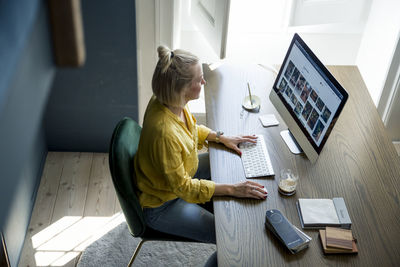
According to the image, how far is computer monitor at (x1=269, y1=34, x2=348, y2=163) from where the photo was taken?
1.76 m

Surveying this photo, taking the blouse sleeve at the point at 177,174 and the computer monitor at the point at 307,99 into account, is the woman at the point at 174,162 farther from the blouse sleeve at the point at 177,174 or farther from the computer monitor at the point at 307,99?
the computer monitor at the point at 307,99

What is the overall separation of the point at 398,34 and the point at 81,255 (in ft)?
7.48

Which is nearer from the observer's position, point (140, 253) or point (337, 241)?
point (337, 241)

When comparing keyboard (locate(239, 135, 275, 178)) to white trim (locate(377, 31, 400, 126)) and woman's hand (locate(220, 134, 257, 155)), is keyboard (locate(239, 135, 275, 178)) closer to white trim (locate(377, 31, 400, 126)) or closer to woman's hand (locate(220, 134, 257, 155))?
woman's hand (locate(220, 134, 257, 155))

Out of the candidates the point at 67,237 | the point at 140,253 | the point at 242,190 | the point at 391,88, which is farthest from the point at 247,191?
the point at 391,88

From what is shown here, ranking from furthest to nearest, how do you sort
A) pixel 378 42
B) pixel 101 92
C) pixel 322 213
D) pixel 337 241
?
pixel 378 42 < pixel 101 92 < pixel 322 213 < pixel 337 241

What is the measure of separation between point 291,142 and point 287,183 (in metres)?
0.31

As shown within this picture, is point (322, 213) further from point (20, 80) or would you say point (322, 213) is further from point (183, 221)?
point (20, 80)

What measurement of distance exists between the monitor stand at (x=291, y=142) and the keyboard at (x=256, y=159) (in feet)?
0.36

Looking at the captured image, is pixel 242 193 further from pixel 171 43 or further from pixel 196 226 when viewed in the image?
pixel 171 43

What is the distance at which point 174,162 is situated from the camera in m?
1.79

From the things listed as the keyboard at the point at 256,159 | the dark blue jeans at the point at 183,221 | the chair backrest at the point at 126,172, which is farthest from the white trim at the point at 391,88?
the chair backrest at the point at 126,172

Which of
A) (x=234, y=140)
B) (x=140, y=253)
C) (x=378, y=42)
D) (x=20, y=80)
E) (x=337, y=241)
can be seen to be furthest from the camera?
(x=378, y=42)

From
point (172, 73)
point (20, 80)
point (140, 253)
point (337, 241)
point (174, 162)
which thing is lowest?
point (140, 253)
